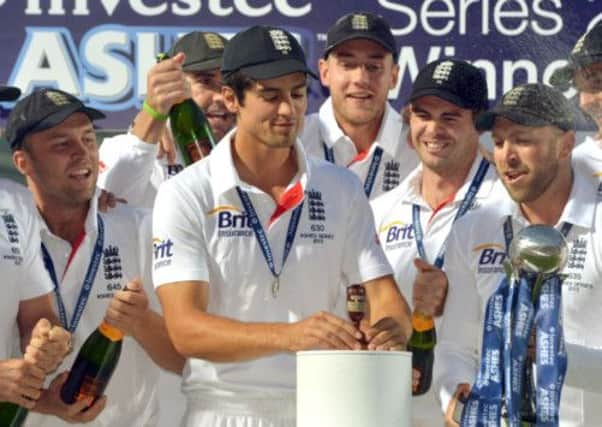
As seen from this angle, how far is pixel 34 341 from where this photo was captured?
486 centimetres

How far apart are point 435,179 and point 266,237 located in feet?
3.54

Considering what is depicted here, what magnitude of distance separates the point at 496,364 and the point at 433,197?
2.02 metres

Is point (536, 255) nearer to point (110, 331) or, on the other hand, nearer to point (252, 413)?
point (252, 413)

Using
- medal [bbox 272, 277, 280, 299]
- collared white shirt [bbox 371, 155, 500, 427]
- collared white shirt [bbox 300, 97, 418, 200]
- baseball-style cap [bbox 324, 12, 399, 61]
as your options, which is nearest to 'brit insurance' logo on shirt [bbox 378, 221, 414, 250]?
collared white shirt [bbox 371, 155, 500, 427]

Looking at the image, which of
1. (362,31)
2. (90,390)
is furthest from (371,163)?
(90,390)

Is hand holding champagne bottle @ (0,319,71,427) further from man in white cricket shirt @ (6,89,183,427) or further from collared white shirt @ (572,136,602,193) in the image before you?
collared white shirt @ (572,136,602,193)

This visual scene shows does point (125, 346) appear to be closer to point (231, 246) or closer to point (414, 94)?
point (231, 246)

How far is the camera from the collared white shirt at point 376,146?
6.30 meters

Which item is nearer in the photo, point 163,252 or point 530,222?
point 163,252

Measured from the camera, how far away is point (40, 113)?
5.82m

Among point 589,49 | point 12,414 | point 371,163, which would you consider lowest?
point 12,414

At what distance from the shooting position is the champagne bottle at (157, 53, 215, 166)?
5.99 m

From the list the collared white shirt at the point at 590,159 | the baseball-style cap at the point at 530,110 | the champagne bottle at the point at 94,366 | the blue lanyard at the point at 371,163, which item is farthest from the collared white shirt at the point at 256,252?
the blue lanyard at the point at 371,163

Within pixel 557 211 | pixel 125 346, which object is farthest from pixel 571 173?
pixel 125 346
